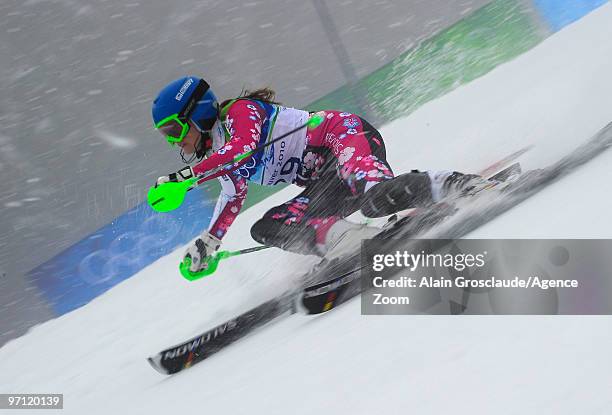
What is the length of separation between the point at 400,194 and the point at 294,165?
25.2 inches

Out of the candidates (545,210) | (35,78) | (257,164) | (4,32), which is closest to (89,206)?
(35,78)

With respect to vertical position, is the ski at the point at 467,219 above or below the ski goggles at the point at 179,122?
below

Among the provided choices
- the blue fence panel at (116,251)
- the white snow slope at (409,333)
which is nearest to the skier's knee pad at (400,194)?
the white snow slope at (409,333)

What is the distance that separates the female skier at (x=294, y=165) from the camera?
129 inches

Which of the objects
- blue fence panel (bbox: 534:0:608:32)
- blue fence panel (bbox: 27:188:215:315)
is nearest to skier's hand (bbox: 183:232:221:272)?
blue fence panel (bbox: 27:188:215:315)

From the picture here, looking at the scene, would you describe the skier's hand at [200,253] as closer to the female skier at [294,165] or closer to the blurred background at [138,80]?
the female skier at [294,165]

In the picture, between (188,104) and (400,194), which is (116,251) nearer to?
(188,104)

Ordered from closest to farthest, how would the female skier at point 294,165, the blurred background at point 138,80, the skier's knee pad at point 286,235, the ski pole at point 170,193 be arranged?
the ski pole at point 170,193 < the female skier at point 294,165 < the skier's knee pad at point 286,235 < the blurred background at point 138,80

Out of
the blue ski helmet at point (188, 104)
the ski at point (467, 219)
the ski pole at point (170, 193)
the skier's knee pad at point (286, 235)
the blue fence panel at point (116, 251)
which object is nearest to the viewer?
the ski at point (467, 219)

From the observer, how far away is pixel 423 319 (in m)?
2.20

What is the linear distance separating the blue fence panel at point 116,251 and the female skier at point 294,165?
8.58 feet

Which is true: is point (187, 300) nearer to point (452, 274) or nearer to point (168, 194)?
point (168, 194)

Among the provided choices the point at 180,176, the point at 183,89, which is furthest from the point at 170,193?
the point at 183,89

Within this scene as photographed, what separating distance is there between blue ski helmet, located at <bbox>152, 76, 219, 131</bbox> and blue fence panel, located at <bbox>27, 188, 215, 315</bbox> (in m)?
2.97
